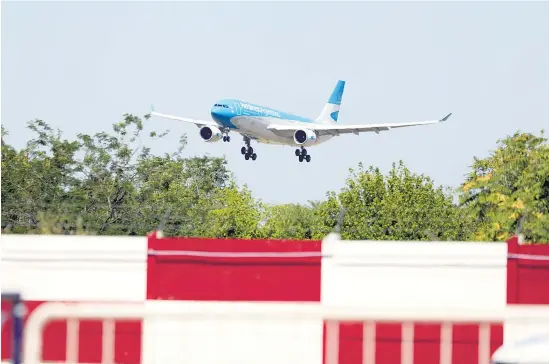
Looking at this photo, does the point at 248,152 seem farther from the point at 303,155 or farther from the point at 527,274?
the point at 527,274

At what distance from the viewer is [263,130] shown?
56.0m

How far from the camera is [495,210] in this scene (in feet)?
121

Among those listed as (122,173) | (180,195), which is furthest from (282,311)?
(180,195)

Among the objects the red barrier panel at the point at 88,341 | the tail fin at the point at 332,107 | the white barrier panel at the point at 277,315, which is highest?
the tail fin at the point at 332,107

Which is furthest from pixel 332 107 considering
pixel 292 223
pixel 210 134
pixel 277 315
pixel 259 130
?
pixel 277 315

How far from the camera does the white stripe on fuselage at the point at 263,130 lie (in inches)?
2132

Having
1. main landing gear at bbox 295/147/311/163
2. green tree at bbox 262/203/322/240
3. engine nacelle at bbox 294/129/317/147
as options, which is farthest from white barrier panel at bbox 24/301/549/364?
main landing gear at bbox 295/147/311/163

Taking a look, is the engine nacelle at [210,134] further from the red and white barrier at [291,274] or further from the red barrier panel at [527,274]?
the red barrier panel at [527,274]

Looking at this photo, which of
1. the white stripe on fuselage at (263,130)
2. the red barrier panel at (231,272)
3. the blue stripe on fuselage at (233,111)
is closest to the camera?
the red barrier panel at (231,272)

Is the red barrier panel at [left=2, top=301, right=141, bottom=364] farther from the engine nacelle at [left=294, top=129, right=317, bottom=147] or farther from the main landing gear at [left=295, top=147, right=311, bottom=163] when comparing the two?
the main landing gear at [left=295, top=147, right=311, bottom=163]

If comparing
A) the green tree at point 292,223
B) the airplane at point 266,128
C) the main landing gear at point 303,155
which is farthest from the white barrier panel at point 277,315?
the main landing gear at point 303,155

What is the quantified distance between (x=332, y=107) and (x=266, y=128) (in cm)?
2147

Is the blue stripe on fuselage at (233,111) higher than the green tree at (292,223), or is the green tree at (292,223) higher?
the blue stripe on fuselage at (233,111)

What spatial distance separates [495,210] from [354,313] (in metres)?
32.0
